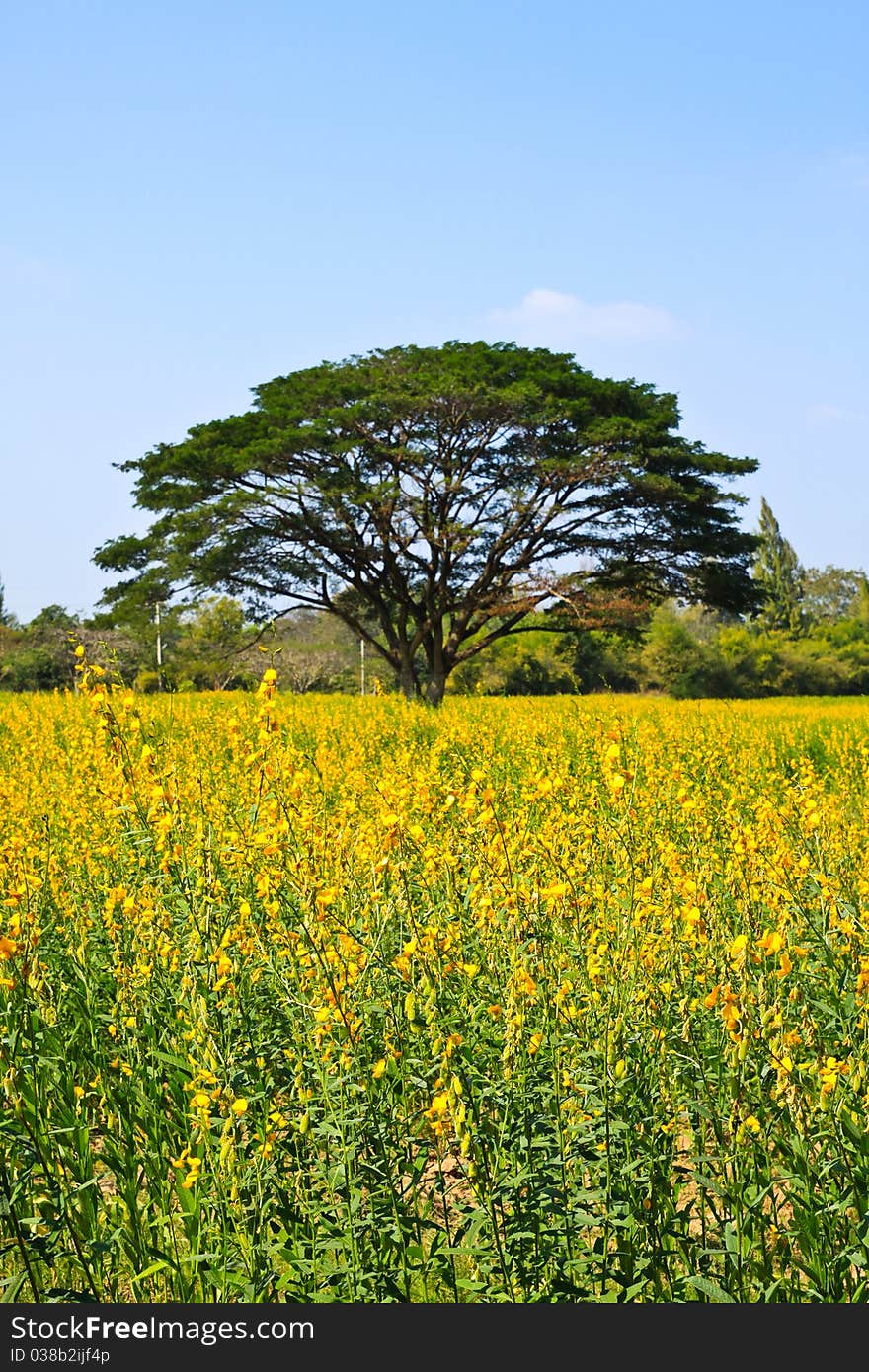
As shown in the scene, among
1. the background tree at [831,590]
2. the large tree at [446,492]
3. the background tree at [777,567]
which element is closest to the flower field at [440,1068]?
the large tree at [446,492]

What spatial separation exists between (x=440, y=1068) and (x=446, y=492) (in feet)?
84.0

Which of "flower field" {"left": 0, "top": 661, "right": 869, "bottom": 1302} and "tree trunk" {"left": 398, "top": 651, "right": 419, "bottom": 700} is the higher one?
"tree trunk" {"left": 398, "top": 651, "right": 419, "bottom": 700}

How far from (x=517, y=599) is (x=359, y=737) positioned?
1576cm

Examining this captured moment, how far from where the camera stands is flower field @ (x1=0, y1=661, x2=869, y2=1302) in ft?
8.02

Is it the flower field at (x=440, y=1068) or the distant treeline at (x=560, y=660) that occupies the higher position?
the distant treeline at (x=560, y=660)

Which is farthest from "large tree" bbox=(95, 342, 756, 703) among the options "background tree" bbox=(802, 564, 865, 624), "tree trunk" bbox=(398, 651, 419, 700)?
"background tree" bbox=(802, 564, 865, 624)

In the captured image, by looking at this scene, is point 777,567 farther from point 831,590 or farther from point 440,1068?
point 440,1068

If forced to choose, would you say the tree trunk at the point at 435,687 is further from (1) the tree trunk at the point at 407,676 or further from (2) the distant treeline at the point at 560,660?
(2) the distant treeline at the point at 560,660

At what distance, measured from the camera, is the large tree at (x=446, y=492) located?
25.9m

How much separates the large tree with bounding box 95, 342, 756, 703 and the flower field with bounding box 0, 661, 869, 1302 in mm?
22466

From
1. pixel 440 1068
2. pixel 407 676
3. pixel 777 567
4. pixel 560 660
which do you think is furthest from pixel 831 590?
pixel 440 1068

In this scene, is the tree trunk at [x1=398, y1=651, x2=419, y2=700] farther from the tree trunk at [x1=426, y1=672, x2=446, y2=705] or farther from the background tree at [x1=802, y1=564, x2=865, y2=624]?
the background tree at [x1=802, y1=564, x2=865, y2=624]

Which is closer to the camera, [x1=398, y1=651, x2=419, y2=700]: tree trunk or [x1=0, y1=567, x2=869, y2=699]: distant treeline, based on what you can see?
[x1=398, y1=651, x2=419, y2=700]: tree trunk

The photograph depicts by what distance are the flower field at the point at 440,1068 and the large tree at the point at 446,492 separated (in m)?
22.5
